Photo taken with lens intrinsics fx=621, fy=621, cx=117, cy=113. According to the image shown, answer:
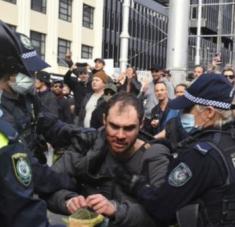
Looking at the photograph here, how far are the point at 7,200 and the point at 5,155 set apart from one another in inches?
5.3

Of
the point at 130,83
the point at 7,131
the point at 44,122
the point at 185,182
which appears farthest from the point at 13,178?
the point at 130,83

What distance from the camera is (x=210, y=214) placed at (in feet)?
8.65

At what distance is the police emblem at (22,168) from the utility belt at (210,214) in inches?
37.9

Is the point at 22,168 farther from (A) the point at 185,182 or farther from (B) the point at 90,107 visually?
(B) the point at 90,107

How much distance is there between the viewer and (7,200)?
6.12ft

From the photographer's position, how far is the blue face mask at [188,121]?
299 cm

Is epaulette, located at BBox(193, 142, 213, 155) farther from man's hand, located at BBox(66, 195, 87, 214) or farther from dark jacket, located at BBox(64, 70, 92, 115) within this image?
dark jacket, located at BBox(64, 70, 92, 115)

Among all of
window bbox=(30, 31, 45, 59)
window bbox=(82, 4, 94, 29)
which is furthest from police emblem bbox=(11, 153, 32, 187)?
window bbox=(82, 4, 94, 29)

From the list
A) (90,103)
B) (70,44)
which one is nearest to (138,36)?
(70,44)

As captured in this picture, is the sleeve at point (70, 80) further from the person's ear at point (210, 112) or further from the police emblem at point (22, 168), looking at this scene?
the police emblem at point (22, 168)

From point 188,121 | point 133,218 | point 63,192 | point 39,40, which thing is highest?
point 39,40

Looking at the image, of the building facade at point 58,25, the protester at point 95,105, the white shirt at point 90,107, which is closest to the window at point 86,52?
the building facade at point 58,25

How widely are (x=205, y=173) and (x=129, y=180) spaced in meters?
0.53

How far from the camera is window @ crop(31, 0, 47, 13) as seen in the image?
39.0 m
